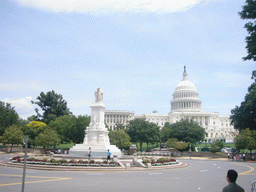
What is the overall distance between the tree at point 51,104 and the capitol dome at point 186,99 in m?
100.0

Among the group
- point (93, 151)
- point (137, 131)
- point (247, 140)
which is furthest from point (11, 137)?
point (247, 140)

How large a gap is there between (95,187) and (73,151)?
1888cm

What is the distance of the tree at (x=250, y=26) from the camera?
24.2m

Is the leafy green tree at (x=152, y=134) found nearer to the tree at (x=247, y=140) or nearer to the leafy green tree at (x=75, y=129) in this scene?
the leafy green tree at (x=75, y=129)

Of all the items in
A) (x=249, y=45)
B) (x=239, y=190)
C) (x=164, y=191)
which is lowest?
(x=164, y=191)

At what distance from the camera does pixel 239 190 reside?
6582 mm

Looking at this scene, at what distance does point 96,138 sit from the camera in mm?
35031

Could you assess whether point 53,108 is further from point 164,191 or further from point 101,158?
point 164,191

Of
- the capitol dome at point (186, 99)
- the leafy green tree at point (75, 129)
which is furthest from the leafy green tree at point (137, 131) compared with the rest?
the capitol dome at point (186, 99)

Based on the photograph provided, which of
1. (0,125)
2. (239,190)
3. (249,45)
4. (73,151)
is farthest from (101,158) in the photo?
(0,125)

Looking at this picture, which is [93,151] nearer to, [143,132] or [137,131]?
[137,131]

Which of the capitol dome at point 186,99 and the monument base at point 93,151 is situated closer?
the monument base at point 93,151

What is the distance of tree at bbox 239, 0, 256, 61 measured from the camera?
24203 millimetres

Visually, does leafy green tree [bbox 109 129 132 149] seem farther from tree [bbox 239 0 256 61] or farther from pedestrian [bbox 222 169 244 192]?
pedestrian [bbox 222 169 244 192]
